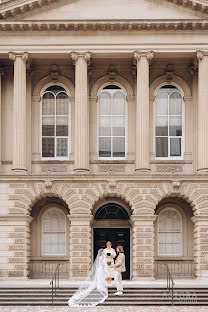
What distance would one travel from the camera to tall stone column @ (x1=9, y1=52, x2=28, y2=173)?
35.9 meters

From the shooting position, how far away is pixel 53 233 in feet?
124

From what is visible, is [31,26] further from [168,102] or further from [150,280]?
[150,280]

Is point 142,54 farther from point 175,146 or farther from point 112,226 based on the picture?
point 112,226

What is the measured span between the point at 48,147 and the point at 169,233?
24.3 feet

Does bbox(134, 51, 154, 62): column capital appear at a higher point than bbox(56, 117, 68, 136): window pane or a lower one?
higher

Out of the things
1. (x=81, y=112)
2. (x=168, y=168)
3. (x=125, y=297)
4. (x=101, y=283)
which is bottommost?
(x=125, y=297)

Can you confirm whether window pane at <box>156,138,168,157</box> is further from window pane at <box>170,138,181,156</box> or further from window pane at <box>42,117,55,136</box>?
window pane at <box>42,117,55,136</box>

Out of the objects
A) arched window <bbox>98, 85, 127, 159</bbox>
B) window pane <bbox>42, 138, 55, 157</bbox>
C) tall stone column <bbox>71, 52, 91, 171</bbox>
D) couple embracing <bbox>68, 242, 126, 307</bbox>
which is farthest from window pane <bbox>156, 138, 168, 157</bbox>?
couple embracing <bbox>68, 242, 126, 307</bbox>

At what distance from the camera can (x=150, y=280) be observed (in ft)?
113

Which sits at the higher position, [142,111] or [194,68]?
[194,68]

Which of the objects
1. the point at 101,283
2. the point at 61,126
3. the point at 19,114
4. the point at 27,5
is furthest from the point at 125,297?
the point at 27,5

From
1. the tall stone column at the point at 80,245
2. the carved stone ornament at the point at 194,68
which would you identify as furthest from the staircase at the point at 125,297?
the carved stone ornament at the point at 194,68

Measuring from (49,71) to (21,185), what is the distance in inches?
259

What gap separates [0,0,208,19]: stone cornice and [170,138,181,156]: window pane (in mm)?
6468
